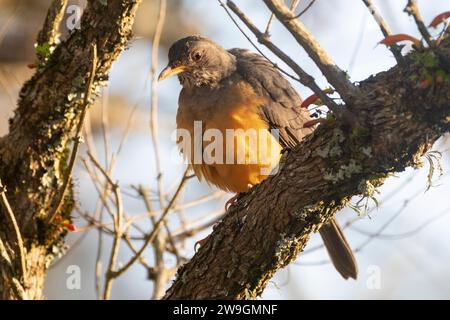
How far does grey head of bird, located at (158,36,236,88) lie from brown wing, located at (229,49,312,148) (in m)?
0.17

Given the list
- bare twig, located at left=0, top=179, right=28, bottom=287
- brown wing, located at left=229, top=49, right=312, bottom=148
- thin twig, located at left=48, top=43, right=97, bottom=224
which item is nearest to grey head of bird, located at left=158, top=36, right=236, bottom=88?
brown wing, located at left=229, top=49, right=312, bottom=148

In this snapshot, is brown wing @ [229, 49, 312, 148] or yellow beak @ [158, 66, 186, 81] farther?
yellow beak @ [158, 66, 186, 81]

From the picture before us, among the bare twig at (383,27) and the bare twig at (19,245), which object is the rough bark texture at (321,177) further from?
the bare twig at (19,245)

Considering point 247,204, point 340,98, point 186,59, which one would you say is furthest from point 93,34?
point 340,98

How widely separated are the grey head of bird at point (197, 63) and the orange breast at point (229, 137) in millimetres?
221

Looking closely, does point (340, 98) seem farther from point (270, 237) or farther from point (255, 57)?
point (255, 57)

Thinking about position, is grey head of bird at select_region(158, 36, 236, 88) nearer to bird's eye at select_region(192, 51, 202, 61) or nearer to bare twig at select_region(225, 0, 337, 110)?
bird's eye at select_region(192, 51, 202, 61)

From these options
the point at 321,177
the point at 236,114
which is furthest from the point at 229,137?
the point at 321,177

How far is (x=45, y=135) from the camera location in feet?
17.4

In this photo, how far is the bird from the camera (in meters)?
5.67

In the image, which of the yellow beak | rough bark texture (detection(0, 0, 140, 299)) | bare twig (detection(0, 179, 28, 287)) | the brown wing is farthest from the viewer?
the yellow beak

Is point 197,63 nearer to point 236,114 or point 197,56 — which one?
point 197,56

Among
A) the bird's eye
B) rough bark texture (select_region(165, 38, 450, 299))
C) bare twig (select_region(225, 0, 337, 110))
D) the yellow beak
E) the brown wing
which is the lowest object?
rough bark texture (select_region(165, 38, 450, 299))
